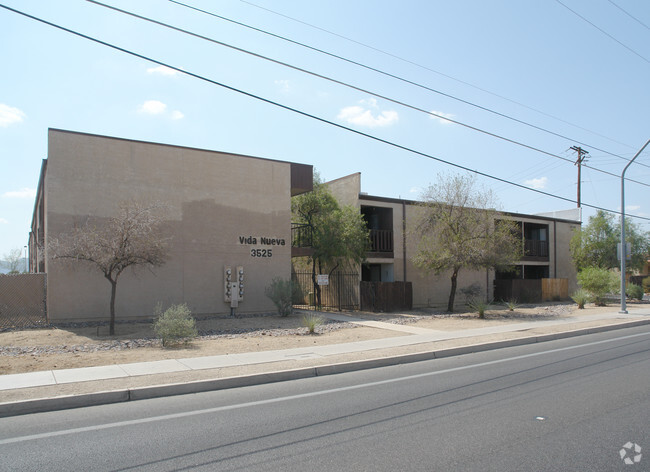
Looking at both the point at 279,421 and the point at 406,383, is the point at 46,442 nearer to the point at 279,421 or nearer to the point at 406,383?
the point at 279,421

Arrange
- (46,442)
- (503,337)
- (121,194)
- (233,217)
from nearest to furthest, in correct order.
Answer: (46,442) → (503,337) → (121,194) → (233,217)

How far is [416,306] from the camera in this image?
2709 cm

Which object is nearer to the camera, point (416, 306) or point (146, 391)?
point (146, 391)

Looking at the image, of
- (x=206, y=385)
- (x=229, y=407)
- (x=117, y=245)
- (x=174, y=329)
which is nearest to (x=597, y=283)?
(x=174, y=329)

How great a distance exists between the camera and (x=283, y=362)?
34.6 feet

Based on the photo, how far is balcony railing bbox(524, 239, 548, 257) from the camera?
34250mm

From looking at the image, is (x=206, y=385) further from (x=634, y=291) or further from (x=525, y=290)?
(x=634, y=291)

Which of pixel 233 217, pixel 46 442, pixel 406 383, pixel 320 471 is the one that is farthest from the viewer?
pixel 233 217

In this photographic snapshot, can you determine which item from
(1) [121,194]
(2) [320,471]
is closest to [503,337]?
(2) [320,471]

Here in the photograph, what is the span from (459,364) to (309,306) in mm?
17419

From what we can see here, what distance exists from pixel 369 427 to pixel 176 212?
15089mm

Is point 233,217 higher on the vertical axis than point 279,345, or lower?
higher

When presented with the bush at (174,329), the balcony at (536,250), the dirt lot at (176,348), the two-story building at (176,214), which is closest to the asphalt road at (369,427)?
the dirt lot at (176,348)

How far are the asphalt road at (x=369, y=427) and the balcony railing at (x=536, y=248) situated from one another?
2592 centimetres
